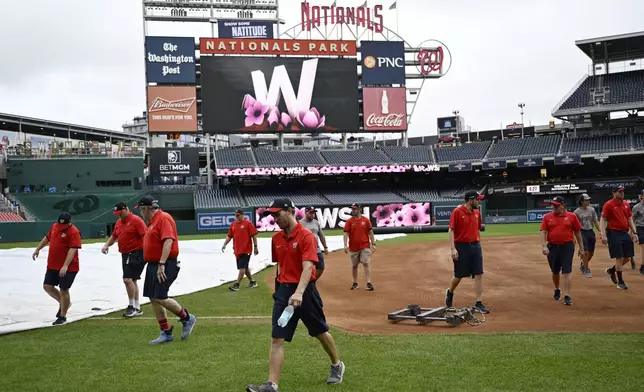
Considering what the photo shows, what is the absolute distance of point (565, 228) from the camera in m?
11.4

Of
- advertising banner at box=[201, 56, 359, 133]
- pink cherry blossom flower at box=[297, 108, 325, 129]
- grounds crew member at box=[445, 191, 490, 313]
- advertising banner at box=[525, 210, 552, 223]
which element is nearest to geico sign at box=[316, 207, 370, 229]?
advertising banner at box=[201, 56, 359, 133]

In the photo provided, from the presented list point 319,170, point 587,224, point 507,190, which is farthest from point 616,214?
point 319,170

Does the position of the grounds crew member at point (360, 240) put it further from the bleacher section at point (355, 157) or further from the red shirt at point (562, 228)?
the bleacher section at point (355, 157)

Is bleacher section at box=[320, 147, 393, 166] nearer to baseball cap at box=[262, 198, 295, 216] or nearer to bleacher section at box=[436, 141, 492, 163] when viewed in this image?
bleacher section at box=[436, 141, 492, 163]

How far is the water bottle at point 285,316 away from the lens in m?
5.90

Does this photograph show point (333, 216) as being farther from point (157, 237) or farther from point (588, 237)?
point (157, 237)

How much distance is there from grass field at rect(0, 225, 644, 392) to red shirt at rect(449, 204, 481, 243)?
7.97 feet

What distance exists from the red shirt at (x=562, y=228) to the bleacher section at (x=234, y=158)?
129ft

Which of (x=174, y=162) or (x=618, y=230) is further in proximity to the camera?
(x=174, y=162)

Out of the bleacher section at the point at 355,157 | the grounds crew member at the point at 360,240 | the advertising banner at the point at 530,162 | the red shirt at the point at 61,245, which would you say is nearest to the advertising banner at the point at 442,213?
the bleacher section at the point at 355,157

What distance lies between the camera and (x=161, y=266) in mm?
8453

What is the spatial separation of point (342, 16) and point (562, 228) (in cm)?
4081

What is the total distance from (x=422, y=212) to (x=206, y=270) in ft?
103

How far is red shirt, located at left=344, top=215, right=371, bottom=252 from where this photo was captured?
14.6 m
